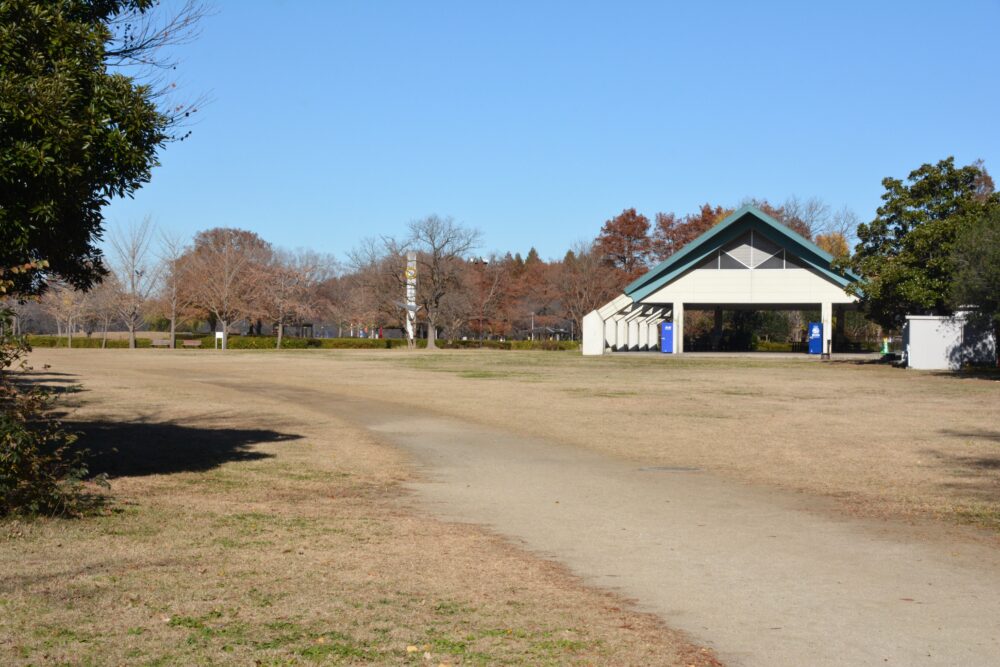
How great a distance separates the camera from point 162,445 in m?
15.0

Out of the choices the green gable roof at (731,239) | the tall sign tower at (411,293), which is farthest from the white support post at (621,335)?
the tall sign tower at (411,293)

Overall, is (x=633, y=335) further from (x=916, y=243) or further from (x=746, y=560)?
(x=746, y=560)

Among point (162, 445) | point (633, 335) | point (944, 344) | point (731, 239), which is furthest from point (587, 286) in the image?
point (162, 445)

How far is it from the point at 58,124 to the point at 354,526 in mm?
4336

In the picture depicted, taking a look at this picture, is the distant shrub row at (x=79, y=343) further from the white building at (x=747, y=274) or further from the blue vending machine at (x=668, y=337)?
the white building at (x=747, y=274)

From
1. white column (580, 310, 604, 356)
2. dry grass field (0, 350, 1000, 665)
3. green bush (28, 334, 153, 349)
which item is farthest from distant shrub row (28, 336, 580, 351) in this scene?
dry grass field (0, 350, 1000, 665)

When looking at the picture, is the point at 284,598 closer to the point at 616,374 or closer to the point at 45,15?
the point at 45,15

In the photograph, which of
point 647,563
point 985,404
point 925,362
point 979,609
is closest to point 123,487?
point 647,563

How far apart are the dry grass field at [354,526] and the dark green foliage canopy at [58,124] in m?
1.70

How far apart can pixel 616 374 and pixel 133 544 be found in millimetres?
31393

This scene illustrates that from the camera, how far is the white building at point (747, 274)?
53781 millimetres

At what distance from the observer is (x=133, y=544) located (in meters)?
7.88

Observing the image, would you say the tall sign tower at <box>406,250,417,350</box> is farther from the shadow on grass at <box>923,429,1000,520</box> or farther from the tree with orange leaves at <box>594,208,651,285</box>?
the shadow on grass at <box>923,429,1000,520</box>

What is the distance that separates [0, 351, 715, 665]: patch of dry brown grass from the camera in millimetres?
5293
